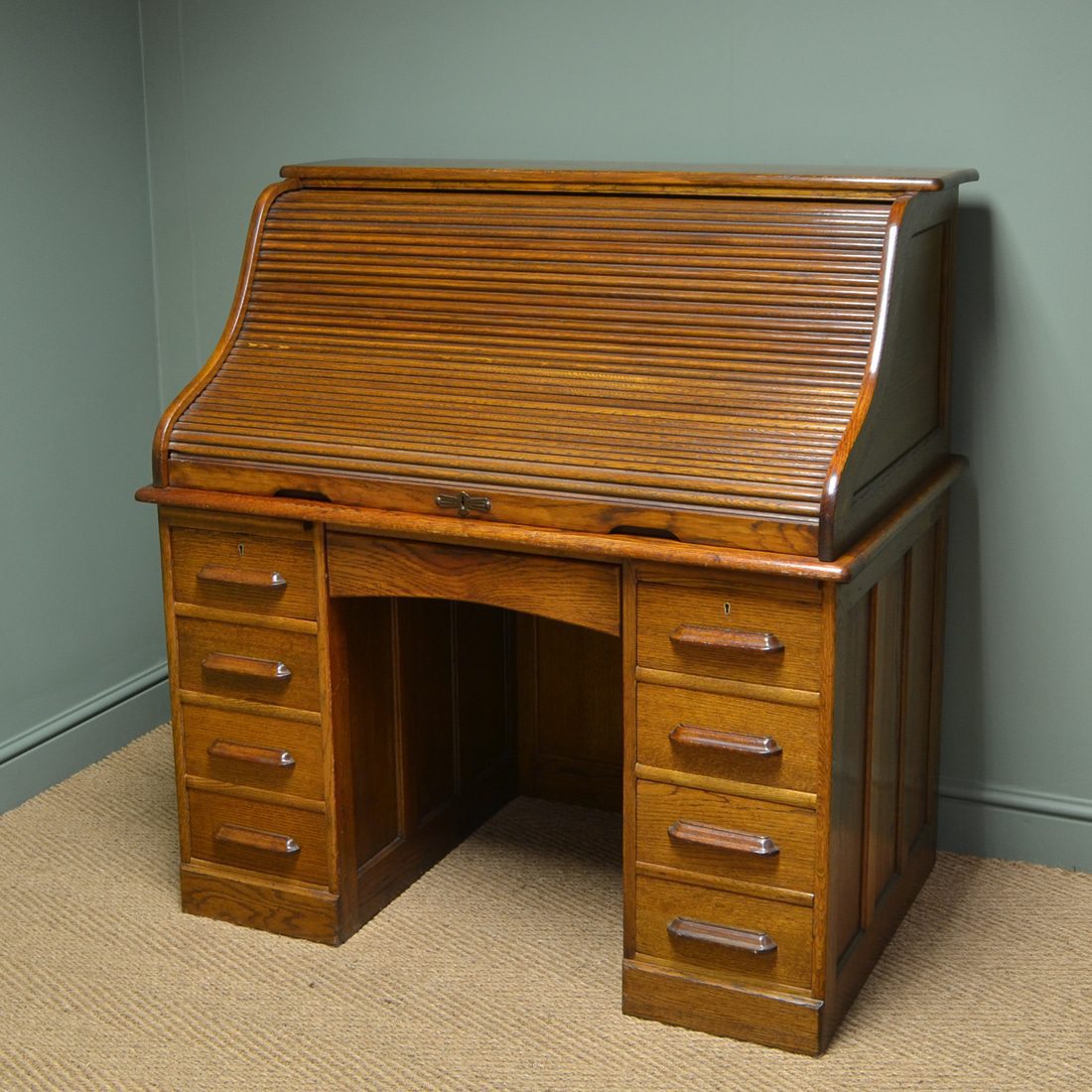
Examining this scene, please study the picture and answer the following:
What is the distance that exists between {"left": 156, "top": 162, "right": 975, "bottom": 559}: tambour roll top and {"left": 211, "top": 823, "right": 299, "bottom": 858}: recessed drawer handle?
610mm

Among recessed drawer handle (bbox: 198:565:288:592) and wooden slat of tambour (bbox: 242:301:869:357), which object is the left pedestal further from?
wooden slat of tambour (bbox: 242:301:869:357)

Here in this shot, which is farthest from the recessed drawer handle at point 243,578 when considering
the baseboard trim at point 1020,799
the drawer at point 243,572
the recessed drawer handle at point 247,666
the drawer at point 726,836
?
the baseboard trim at point 1020,799

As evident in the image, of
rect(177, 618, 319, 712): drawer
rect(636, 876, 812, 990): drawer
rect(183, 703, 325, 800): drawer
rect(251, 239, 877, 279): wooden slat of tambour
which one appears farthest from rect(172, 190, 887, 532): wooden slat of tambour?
rect(636, 876, 812, 990): drawer

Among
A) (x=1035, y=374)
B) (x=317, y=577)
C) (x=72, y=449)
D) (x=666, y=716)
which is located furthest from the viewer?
(x=72, y=449)

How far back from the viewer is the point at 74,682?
3465 mm

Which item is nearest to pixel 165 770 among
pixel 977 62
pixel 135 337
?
pixel 135 337

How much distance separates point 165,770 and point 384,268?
1363 millimetres

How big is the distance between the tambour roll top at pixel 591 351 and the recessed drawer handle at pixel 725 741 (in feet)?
0.96

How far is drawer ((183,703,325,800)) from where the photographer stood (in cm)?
270

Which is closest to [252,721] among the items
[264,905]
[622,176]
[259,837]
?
[259,837]

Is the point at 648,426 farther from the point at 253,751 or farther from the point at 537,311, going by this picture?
the point at 253,751

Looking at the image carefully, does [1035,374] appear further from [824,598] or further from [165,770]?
[165,770]

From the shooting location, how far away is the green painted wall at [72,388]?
3.19 m

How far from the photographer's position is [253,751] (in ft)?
8.95
